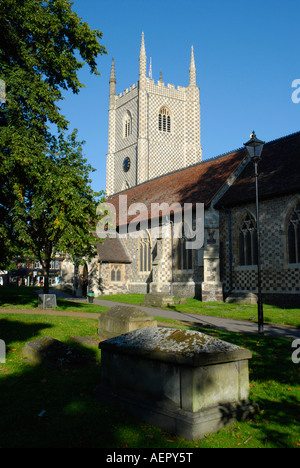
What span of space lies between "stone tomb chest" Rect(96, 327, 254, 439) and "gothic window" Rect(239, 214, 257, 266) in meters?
15.8

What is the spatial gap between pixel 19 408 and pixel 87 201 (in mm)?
11009

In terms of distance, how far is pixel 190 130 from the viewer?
5059cm

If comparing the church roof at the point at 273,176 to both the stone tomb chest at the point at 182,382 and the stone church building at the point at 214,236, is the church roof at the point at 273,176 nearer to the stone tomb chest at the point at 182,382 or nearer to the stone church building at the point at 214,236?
the stone church building at the point at 214,236

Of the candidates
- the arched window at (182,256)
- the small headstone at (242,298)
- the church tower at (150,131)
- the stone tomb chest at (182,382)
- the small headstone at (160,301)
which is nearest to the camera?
the stone tomb chest at (182,382)

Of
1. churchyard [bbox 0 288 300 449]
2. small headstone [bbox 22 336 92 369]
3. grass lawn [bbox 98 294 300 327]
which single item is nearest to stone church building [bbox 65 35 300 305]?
grass lawn [bbox 98 294 300 327]

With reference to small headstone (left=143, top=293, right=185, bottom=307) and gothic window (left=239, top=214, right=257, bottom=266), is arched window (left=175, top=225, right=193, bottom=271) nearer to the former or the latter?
gothic window (left=239, top=214, right=257, bottom=266)

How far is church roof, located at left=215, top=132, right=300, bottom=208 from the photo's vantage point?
18297 mm

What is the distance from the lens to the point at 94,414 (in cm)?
455

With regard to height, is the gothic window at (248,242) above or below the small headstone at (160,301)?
above

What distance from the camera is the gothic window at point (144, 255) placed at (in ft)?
91.0

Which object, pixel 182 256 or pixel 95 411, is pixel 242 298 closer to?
pixel 182 256

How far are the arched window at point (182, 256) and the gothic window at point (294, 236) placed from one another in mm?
6599

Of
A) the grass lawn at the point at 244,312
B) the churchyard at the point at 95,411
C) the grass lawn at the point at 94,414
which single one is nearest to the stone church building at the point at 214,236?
the grass lawn at the point at 244,312
